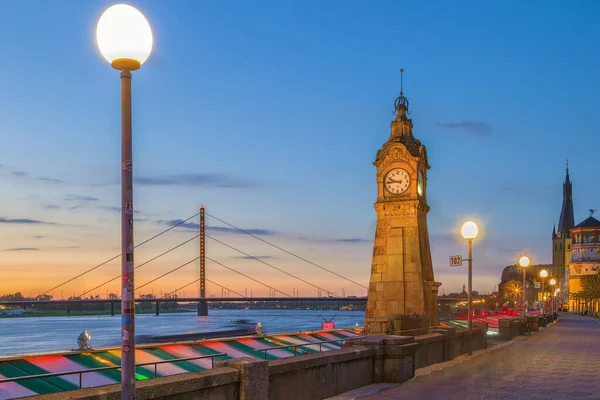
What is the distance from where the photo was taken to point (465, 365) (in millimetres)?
18516

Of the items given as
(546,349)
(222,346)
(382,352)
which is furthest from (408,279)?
(382,352)

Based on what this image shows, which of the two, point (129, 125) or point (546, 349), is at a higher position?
point (129, 125)

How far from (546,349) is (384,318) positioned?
25.2 ft

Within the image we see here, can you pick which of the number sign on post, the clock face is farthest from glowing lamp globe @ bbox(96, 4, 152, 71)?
the clock face

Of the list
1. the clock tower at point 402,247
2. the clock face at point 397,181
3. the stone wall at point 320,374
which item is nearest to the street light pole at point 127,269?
the stone wall at point 320,374

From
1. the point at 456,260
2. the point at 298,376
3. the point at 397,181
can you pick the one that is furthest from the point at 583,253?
the point at 298,376

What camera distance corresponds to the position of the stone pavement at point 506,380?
1299 cm

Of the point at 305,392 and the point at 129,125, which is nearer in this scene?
the point at 129,125

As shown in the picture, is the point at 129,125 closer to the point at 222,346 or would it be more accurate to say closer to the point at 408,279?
the point at 408,279

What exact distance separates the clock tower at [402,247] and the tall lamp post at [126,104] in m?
19.4

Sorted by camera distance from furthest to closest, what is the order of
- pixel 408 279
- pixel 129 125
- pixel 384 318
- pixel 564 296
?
pixel 564 296
pixel 408 279
pixel 384 318
pixel 129 125

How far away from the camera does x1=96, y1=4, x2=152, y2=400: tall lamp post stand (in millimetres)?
6152

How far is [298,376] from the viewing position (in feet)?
38.1

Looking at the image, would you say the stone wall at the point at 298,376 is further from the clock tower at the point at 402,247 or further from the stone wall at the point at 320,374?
the clock tower at the point at 402,247
